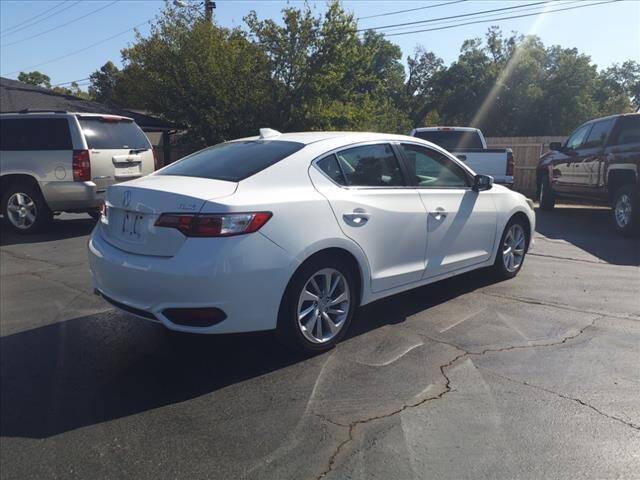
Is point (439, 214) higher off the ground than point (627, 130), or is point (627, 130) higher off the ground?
point (627, 130)

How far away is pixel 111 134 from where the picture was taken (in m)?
9.32

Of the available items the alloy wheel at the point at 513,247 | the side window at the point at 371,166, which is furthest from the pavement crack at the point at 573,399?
the alloy wheel at the point at 513,247

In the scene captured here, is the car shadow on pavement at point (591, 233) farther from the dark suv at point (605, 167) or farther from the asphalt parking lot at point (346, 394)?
the asphalt parking lot at point (346, 394)

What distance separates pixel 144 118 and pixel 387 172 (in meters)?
19.9

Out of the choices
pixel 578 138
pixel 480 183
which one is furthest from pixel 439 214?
pixel 578 138

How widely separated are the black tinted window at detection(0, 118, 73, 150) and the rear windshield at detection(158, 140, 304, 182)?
16.7ft

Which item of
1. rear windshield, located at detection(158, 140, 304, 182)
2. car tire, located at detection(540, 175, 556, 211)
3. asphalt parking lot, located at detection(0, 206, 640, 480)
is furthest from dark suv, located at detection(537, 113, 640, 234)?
rear windshield, located at detection(158, 140, 304, 182)

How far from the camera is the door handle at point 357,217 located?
4.18m

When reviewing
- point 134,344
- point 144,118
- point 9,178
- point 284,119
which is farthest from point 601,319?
point 144,118

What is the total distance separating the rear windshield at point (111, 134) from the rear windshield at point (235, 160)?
4882 millimetres

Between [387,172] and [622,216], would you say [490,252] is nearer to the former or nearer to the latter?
[387,172]

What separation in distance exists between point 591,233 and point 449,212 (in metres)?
6.02

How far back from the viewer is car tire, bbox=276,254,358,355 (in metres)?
3.86

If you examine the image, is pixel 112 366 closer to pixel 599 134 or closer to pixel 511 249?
pixel 511 249
